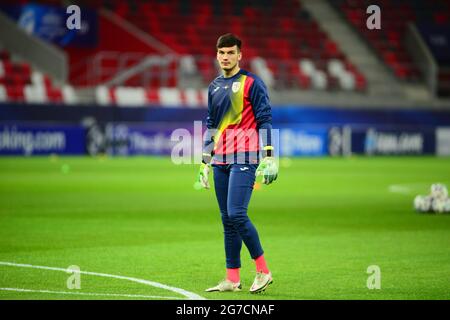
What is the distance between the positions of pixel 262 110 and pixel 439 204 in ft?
29.7

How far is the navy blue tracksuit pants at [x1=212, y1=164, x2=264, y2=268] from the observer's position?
9320 mm

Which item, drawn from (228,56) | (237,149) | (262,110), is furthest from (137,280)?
(228,56)

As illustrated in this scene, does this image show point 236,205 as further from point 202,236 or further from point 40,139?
point 40,139

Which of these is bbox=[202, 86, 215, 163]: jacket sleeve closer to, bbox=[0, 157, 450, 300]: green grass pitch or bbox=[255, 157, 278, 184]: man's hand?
bbox=[255, 157, 278, 184]: man's hand

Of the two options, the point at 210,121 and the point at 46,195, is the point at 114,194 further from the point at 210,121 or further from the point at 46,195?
the point at 210,121

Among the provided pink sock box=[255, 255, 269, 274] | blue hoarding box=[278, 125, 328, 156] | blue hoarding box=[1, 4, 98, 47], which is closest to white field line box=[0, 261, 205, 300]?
pink sock box=[255, 255, 269, 274]

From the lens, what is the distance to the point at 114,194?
71.2ft

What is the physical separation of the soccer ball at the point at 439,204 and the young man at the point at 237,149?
881 cm

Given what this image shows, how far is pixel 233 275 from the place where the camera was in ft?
31.3

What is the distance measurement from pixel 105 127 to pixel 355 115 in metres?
11.2

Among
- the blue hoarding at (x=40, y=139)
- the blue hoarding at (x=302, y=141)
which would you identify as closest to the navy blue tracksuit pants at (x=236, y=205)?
the blue hoarding at (x=40, y=139)
